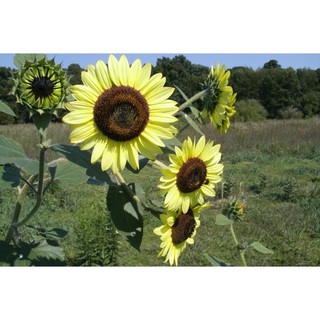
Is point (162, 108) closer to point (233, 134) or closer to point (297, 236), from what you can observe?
point (297, 236)

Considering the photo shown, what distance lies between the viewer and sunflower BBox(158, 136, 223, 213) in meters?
0.36

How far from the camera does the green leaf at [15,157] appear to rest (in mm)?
368

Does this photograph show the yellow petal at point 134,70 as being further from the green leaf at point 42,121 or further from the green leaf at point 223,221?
the green leaf at point 223,221

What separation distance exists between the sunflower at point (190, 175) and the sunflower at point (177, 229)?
1 cm

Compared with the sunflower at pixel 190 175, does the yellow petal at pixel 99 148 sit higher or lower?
higher

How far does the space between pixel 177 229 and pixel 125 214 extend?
0.17 ft

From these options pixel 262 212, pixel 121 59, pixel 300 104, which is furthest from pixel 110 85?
pixel 300 104

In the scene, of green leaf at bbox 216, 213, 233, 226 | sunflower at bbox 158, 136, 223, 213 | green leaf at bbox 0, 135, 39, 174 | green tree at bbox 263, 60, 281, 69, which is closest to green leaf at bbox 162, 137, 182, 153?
sunflower at bbox 158, 136, 223, 213

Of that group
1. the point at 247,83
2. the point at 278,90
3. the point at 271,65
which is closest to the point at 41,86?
the point at 247,83

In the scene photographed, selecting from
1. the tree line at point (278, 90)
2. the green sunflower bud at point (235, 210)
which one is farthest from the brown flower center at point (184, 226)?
the tree line at point (278, 90)

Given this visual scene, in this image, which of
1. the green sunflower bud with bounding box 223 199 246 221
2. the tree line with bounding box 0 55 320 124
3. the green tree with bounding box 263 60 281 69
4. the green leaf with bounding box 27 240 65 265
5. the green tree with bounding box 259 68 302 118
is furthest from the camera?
the green tree with bounding box 263 60 281 69

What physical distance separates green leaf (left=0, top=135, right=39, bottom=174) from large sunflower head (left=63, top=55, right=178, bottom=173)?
80mm

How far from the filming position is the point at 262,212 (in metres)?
3.29

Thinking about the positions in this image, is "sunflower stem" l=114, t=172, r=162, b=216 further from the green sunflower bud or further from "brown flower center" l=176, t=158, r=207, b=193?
the green sunflower bud
